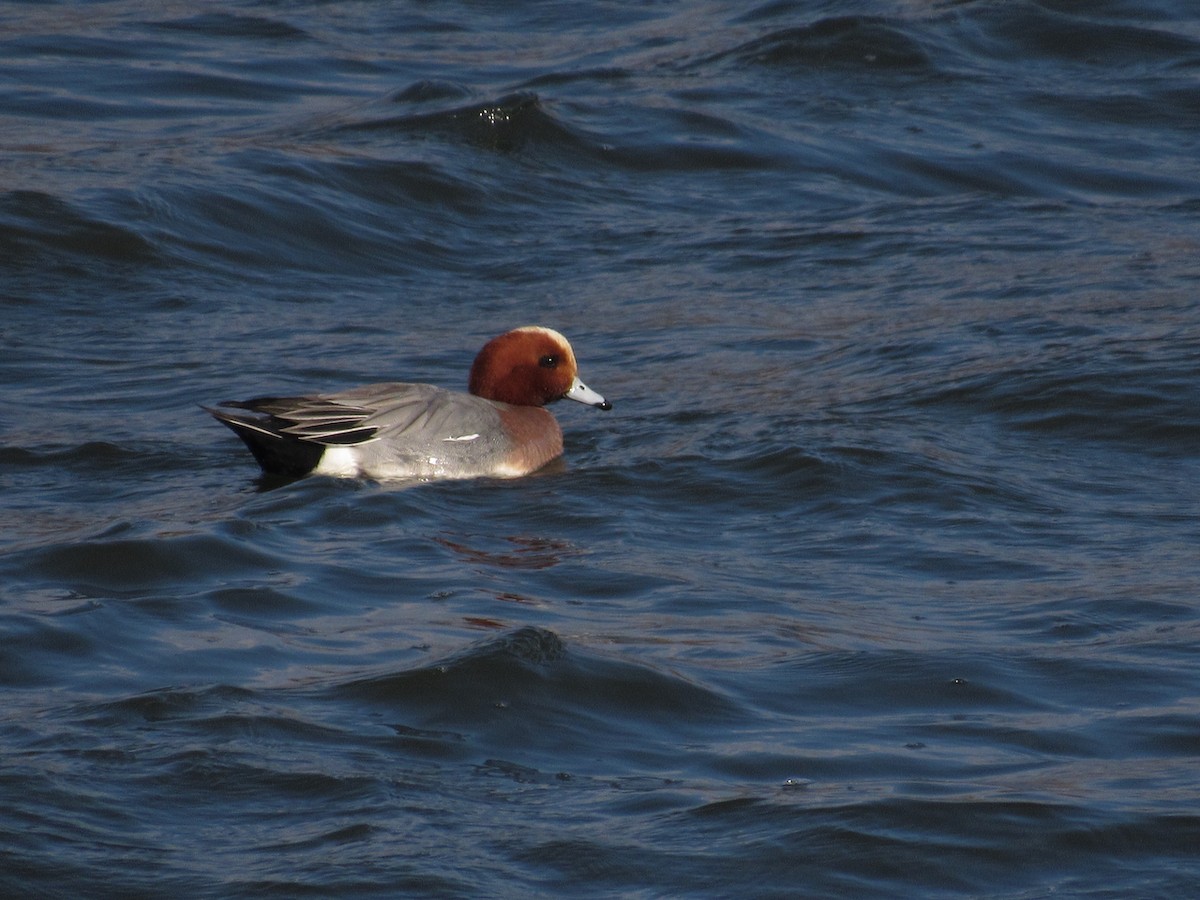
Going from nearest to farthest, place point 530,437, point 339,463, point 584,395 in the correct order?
point 339,463, point 530,437, point 584,395

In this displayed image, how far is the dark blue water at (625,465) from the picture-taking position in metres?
4.43

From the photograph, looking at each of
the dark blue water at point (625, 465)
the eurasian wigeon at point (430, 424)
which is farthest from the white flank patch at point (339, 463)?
the dark blue water at point (625, 465)

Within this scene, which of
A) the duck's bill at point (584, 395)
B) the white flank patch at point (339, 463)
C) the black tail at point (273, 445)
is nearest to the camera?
the black tail at point (273, 445)

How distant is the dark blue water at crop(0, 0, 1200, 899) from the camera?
14.5ft

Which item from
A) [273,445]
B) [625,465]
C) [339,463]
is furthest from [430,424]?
[625,465]

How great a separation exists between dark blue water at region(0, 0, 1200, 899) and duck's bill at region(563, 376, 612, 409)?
0.22 metres

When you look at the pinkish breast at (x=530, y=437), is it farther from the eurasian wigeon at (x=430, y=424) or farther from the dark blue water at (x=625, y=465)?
the dark blue water at (x=625, y=465)

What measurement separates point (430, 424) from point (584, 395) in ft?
2.81

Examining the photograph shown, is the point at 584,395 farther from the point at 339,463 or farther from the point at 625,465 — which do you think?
the point at 339,463

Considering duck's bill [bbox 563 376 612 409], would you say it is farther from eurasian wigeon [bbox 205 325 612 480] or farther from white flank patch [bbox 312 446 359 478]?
white flank patch [bbox 312 446 359 478]

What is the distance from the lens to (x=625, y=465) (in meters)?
8.09

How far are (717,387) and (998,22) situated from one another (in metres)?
8.23

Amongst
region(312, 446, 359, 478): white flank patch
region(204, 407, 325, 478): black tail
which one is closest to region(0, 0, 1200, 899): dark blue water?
region(204, 407, 325, 478): black tail

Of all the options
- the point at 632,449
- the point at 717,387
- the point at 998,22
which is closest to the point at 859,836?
the point at 632,449
